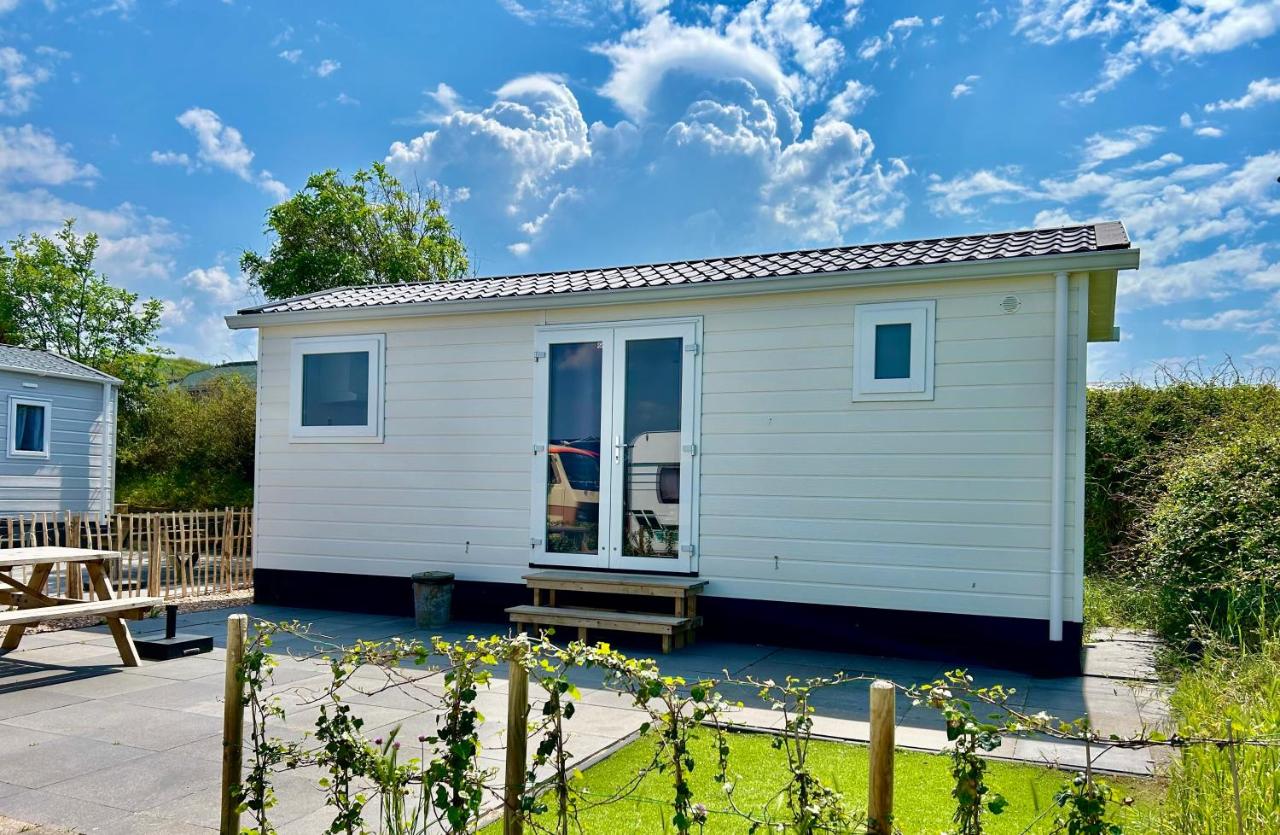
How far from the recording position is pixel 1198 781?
104 inches

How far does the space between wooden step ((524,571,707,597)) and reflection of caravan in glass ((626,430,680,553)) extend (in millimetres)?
295

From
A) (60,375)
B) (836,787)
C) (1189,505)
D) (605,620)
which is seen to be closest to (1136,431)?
(1189,505)

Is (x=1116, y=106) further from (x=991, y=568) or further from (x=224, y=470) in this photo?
(x=224, y=470)

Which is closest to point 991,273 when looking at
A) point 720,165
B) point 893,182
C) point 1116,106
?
point 1116,106

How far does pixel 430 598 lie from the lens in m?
7.20

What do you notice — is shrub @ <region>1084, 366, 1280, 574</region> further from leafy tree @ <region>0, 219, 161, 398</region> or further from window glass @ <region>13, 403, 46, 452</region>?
leafy tree @ <region>0, 219, 161, 398</region>

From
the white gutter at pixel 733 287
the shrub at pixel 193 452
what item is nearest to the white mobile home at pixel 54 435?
the shrub at pixel 193 452

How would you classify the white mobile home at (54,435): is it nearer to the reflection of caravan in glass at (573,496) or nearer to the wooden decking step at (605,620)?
the reflection of caravan in glass at (573,496)

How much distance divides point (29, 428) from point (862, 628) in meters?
15.0

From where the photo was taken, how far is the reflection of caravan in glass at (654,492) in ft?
22.6

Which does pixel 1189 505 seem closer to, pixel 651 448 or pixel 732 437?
pixel 732 437

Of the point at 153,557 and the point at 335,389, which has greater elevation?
the point at 335,389

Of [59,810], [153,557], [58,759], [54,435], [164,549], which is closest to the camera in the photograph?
[59,810]

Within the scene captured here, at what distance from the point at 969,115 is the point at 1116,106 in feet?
4.83
